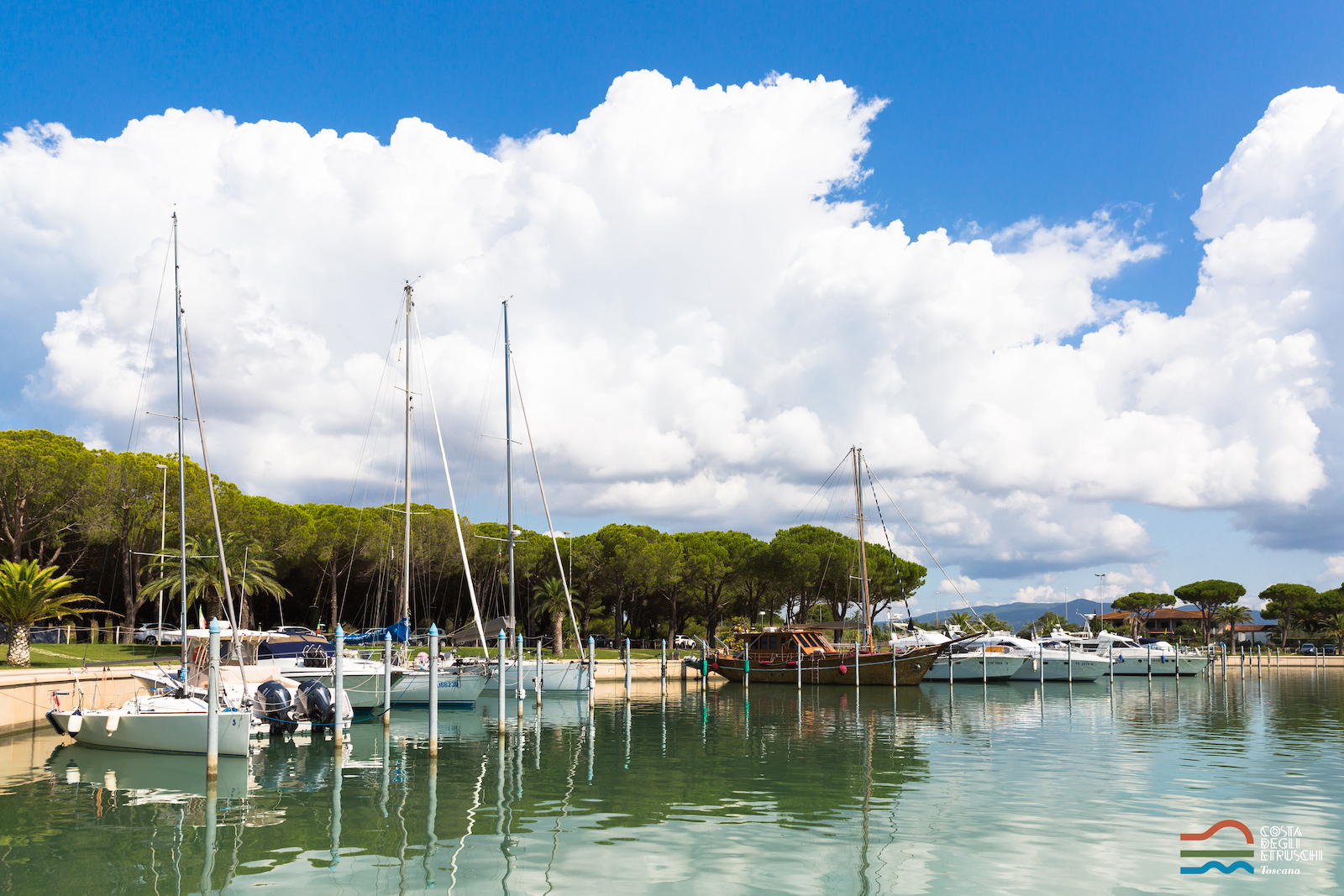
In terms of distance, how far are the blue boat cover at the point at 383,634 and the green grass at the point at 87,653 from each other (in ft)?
29.0

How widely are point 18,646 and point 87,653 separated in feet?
35.8

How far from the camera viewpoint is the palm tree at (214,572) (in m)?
54.4

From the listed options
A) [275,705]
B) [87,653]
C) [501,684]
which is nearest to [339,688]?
[275,705]

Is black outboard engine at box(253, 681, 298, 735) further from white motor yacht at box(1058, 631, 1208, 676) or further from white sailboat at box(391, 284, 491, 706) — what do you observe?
white motor yacht at box(1058, 631, 1208, 676)

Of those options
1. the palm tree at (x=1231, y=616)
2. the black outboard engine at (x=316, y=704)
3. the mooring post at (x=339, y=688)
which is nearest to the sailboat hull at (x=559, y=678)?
the black outboard engine at (x=316, y=704)

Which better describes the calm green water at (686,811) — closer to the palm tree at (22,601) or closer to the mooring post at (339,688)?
the mooring post at (339,688)

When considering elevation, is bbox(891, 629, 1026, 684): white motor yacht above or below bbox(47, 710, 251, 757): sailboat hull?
below

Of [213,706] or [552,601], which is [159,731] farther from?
[552,601]

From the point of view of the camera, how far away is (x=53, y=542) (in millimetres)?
52156

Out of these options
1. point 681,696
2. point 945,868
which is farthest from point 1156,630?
point 945,868

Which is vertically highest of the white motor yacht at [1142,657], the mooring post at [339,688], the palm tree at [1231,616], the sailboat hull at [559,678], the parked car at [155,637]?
the mooring post at [339,688]

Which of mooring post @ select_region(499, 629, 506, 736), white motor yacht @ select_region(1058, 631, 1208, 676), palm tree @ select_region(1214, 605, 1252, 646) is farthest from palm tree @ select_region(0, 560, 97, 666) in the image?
palm tree @ select_region(1214, 605, 1252, 646)

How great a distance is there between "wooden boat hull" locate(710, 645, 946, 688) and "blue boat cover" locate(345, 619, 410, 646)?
22.3m

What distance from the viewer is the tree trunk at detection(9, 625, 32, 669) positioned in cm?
3428
